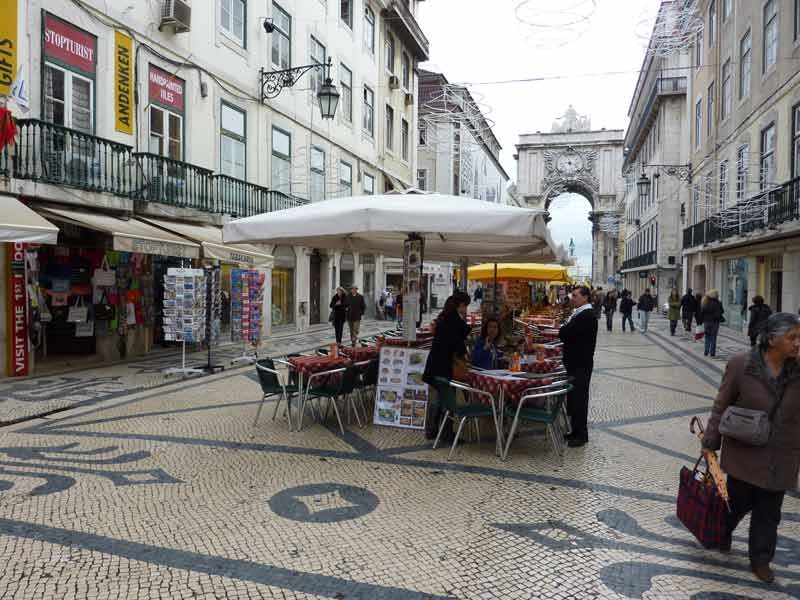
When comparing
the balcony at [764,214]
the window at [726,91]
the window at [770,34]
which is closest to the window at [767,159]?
the balcony at [764,214]

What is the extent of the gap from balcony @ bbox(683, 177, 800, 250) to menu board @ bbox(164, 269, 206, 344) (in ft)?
41.1

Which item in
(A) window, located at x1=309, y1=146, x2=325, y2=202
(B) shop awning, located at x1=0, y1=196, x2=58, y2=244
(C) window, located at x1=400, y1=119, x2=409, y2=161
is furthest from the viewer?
(C) window, located at x1=400, y1=119, x2=409, y2=161

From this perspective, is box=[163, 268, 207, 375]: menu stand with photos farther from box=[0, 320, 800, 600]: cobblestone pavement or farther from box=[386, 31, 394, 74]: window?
box=[386, 31, 394, 74]: window

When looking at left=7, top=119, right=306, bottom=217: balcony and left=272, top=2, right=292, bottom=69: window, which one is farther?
left=272, top=2, right=292, bottom=69: window

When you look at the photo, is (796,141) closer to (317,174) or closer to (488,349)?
(488,349)

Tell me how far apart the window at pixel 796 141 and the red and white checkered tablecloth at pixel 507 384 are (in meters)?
12.6

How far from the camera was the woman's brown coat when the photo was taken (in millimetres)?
2934

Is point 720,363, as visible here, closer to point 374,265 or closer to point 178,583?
point 178,583

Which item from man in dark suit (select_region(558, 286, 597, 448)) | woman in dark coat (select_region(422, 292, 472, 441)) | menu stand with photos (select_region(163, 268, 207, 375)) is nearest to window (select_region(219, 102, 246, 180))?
menu stand with photos (select_region(163, 268, 207, 375))

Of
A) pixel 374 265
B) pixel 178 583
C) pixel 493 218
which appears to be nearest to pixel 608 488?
pixel 493 218

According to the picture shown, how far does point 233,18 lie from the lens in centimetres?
1499

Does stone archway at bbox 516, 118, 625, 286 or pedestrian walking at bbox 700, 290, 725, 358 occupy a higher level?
stone archway at bbox 516, 118, 625, 286

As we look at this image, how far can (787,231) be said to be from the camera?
13.4 metres

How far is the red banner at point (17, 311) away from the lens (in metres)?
9.02
